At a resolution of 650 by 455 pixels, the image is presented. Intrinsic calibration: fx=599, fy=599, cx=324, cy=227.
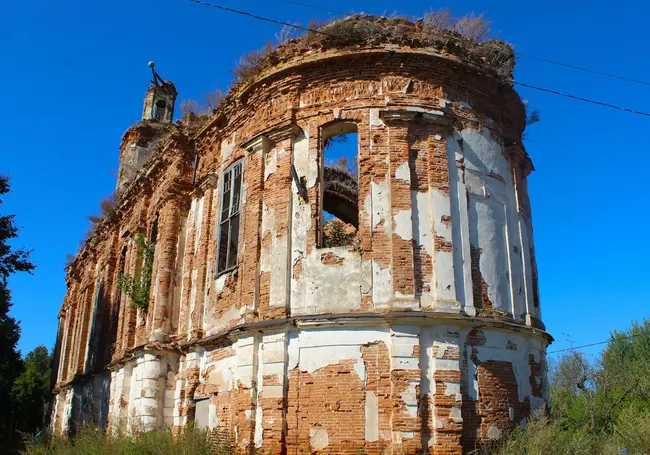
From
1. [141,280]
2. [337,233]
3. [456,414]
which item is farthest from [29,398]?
[456,414]

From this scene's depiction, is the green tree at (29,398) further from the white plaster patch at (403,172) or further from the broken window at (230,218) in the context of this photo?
the white plaster patch at (403,172)

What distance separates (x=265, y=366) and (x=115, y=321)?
1120 centimetres

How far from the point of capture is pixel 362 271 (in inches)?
409

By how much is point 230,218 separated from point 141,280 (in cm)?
505

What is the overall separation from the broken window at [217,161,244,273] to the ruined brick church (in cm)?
4

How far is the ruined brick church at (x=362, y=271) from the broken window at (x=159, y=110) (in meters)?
12.7

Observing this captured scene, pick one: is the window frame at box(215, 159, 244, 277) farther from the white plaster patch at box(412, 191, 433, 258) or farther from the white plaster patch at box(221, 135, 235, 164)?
the white plaster patch at box(412, 191, 433, 258)

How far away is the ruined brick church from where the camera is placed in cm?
982

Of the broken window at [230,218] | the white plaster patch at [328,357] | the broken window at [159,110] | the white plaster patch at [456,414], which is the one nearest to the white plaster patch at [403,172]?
the white plaster patch at [328,357]

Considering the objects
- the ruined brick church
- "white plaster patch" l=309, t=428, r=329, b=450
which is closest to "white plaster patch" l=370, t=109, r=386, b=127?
the ruined brick church

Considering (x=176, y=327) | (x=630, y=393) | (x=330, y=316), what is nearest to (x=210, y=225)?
(x=176, y=327)

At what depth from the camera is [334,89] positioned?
11.7 metres

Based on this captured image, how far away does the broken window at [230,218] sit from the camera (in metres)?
12.8

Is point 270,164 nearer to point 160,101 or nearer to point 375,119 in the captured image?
point 375,119
